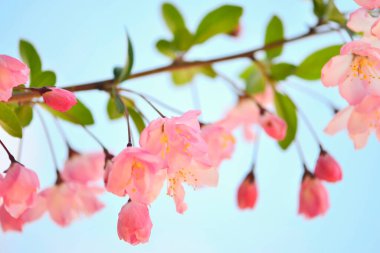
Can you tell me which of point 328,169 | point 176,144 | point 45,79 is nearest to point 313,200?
point 328,169

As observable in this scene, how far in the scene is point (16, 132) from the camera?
0.94m

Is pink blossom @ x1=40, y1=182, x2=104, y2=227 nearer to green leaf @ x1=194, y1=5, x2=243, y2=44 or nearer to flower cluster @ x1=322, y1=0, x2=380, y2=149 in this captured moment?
green leaf @ x1=194, y1=5, x2=243, y2=44

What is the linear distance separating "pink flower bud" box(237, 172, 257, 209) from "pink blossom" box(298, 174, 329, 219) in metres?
0.13

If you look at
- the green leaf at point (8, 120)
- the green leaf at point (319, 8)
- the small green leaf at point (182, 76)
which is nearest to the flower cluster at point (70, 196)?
the green leaf at point (8, 120)

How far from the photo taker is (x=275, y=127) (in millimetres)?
1212

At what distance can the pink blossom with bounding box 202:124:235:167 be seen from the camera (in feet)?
3.79

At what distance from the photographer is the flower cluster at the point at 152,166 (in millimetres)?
886

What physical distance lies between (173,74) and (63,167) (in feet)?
1.46

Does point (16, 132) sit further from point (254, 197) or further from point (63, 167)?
point (254, 197)

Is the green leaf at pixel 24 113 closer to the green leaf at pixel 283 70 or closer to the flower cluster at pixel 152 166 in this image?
the flower cluster at pixel 152 166

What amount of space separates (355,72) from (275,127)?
7.7 inches

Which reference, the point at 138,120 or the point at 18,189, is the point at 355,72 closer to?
the point at 138,120

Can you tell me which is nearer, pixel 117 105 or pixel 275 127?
pixel 117 105

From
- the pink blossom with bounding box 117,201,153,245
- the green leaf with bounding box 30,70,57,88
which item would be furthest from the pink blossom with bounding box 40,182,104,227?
the pink blossom with bounding box 117,201,153,245
